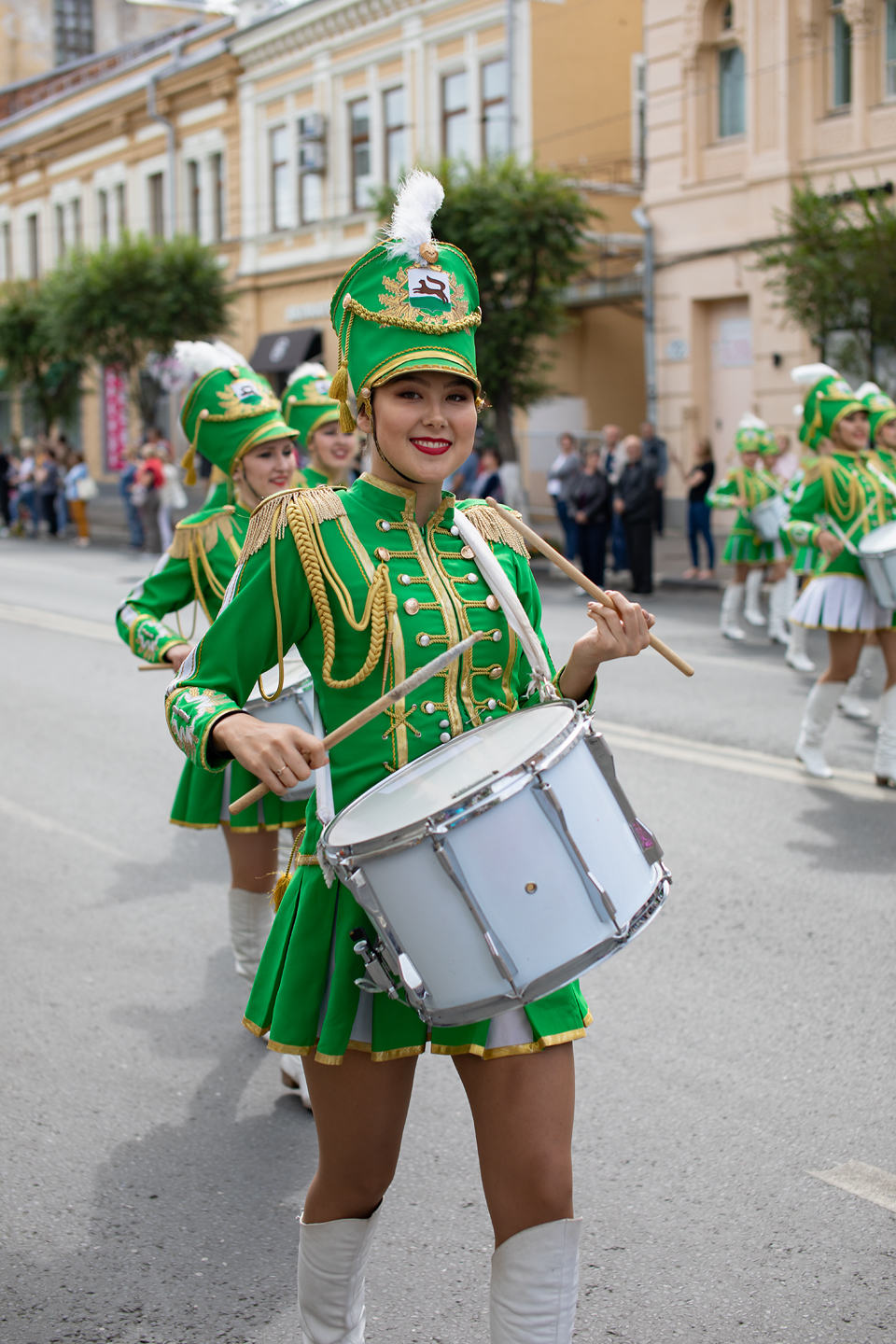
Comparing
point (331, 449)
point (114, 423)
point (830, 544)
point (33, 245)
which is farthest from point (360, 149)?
point (331, 449)

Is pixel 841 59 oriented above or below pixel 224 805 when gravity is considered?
above

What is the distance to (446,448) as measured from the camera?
2488mm

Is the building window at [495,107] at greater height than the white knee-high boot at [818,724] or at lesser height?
greater

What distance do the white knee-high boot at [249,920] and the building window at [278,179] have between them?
30.4 m

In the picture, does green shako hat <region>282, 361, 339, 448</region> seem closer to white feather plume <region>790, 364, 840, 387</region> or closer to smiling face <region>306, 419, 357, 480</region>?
smiling face <region>306, 419, 357, 480</region>

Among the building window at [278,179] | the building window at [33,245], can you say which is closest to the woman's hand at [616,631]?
the building window at [278,179]

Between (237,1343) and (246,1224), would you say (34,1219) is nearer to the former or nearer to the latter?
(246,1224)

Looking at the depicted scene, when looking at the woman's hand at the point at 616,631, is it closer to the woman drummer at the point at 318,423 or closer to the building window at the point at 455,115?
the woman drummer at the point at 318,423

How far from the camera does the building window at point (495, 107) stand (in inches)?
1018

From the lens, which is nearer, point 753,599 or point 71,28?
point 753,599

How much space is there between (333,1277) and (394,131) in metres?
29.3

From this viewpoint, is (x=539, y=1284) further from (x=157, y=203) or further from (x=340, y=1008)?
(x=157, y=203)

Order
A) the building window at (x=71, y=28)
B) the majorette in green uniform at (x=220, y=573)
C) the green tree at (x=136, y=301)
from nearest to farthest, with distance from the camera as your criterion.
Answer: the majorette in green uniform at (x=220, y=573)
the green tree at (x=136, y=301)
the building window at (x=71, y=28)

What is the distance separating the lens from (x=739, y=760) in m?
7.93
